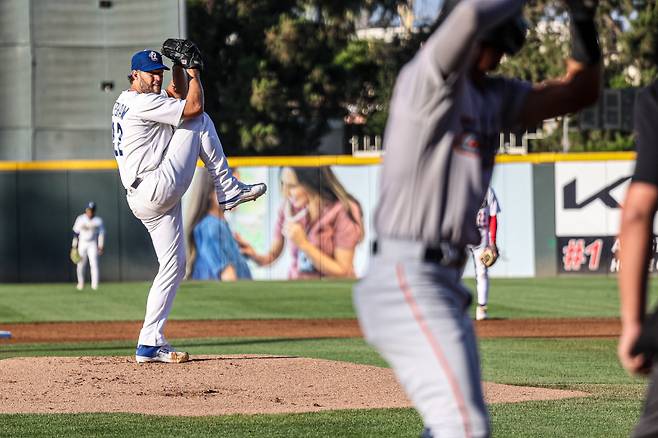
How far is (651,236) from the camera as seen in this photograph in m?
3.80

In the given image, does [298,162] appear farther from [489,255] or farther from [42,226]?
[489,255]

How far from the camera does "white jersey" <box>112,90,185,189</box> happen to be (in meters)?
9.12

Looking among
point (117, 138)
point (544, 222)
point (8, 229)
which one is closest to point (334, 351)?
point (117, 138)

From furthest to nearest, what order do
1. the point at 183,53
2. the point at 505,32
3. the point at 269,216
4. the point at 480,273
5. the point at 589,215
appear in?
the point at 269,216 → the point at 589,215 → the point at 480,273 → the point at 183,53 → the point at 505,32

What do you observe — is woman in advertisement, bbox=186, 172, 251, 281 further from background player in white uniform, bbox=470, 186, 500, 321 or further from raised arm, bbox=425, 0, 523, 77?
raised arm, bbox=425, 0, 523, 77

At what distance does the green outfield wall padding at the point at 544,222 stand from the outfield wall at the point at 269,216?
22 mm

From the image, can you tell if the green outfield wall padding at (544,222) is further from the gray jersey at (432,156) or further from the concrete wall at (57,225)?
the gray jersey at (432,156)

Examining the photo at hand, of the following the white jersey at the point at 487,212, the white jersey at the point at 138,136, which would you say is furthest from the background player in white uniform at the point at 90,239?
the white jersey at the point at 138,136

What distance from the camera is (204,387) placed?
28.9 ft

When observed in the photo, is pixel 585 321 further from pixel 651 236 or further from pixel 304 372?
pixel 651 236

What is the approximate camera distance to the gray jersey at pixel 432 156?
12.9ft

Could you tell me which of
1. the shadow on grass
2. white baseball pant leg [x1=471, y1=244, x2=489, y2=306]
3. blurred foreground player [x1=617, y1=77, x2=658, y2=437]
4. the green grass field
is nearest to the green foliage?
the green grass field

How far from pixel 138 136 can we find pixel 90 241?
18.3 meters

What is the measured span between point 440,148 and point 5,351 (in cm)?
1016
